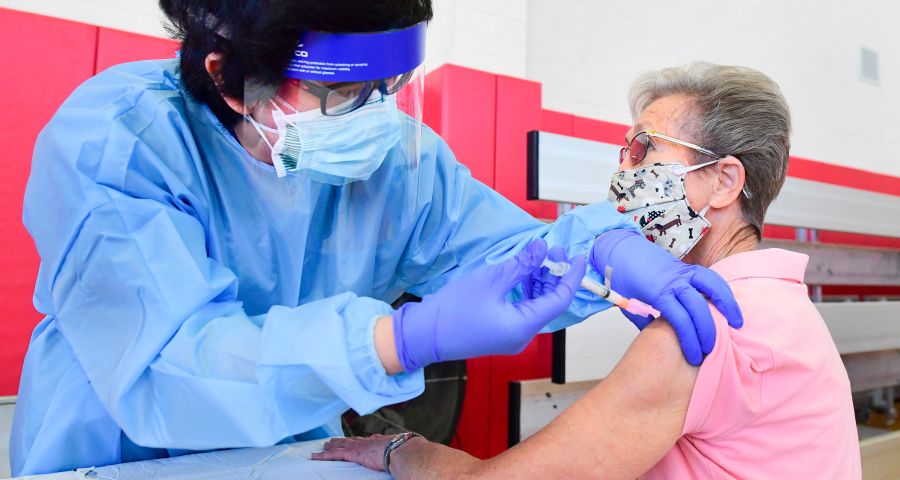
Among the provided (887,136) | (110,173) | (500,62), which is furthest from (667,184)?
(887,136)

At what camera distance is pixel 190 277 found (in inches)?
32.7

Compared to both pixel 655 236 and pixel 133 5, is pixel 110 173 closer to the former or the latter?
pixel 655 236

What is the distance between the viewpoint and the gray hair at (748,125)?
4.24ft

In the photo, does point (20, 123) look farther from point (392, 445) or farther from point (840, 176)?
point (840, 176)

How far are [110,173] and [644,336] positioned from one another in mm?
876

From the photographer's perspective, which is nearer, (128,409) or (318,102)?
(128,409)

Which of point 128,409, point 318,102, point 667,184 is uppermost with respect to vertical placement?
point 318,102

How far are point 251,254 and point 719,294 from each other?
840 millimetres

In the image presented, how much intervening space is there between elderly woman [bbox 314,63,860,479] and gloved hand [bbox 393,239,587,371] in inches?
9.9

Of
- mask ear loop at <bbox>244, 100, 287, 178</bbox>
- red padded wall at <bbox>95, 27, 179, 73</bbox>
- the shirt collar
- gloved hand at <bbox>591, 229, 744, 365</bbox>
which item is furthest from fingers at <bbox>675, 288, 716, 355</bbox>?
red padded wall at <bbox>95, 27, 179, 73</bbox>

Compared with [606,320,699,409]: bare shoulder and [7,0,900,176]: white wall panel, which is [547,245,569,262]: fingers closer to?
[606,320,699,409]: bare shoulder

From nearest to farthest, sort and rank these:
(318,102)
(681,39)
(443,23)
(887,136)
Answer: (318,102) < (443,23) < (681,39) < (887,136)

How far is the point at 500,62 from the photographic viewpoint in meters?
2.45

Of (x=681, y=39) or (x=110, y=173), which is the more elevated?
(x=681, y=39)
